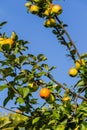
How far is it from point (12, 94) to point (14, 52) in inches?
27.1

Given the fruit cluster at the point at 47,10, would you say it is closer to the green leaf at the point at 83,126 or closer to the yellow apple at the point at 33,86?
the yellow apple at the point at 33,86

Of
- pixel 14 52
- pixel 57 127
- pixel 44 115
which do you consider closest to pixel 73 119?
pixel 57 127

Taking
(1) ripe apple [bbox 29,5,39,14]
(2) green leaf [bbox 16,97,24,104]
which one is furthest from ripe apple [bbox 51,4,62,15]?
(2) green leaf [bbox 16,97,24,104]

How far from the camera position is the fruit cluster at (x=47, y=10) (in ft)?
19.1

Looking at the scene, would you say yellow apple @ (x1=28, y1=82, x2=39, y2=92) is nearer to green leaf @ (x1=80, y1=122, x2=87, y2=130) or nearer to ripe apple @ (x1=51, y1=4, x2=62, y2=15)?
green leaf @ (x1=80, y1=122, x2=87, y2=130)

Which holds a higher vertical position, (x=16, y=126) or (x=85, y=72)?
(x=85, y=72)

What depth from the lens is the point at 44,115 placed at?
5262 mm

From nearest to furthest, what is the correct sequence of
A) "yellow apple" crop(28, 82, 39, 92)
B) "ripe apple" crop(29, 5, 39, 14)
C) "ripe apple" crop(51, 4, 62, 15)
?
1. "yellow apple" crop(28, 82, 39, 92)
2. "ripe apple" crop(51, 4, 62, 15)
3. "ripe apple" crop(29, 5, 39, 14)

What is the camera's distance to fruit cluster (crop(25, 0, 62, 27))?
5824mm

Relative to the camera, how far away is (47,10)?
5.88m

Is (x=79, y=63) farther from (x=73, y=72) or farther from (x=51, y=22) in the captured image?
(x=51, y=22)

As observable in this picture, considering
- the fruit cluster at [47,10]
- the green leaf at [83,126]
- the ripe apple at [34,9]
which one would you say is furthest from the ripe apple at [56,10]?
the green leaf at [83,126]

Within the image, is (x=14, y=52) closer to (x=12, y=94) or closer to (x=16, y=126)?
(x=12, y=94)

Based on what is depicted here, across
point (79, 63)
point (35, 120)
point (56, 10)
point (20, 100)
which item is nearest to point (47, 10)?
point (56, 10)
